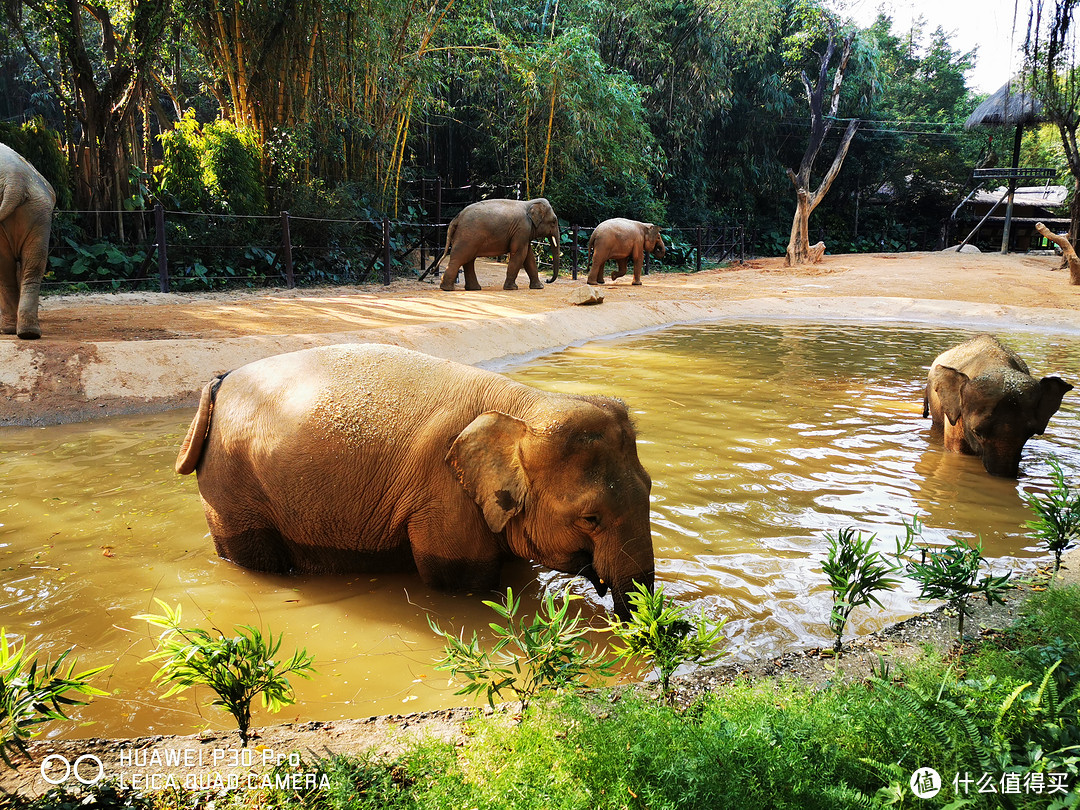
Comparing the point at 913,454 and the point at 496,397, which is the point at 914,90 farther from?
the point at 496,397

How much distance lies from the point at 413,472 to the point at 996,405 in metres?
4.99

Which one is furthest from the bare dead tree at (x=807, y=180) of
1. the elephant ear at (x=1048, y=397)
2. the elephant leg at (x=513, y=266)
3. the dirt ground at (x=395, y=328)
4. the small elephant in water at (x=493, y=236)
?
the elephant ear at (x=1048, y=397)

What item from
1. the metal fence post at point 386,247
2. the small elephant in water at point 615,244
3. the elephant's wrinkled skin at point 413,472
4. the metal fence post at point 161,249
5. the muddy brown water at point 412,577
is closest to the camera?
the muddy brown water at point 412,577

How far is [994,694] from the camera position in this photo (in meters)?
2.54

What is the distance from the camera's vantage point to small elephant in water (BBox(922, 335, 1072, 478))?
633cm

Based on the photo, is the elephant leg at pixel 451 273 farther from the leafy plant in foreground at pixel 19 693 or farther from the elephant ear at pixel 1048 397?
the leafy plant in foreground at pixel 19 693

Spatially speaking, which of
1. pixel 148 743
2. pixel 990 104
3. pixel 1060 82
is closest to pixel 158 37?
pixel 148 743

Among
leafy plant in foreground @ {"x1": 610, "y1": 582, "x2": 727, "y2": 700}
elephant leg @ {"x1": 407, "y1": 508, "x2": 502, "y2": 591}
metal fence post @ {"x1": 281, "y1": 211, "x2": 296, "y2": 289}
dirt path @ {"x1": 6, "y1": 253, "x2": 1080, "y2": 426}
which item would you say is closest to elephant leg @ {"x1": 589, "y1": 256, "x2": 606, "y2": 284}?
dirt path @ {"x1": 6, "y1": 253, "x2": 1080, "y2": 426}

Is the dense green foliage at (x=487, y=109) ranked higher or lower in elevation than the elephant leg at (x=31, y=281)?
higher

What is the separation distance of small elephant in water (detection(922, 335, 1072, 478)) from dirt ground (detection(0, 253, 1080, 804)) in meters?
2.11

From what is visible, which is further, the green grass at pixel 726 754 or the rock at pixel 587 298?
the rock at pixel 587 298

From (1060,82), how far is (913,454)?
22994mm

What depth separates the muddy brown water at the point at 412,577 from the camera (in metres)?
3.52

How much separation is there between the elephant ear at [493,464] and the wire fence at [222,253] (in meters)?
10.9
